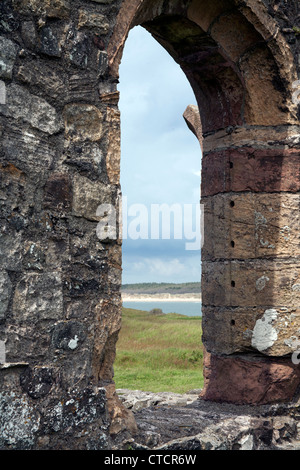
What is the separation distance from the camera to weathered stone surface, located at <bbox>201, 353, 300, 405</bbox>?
134 inches

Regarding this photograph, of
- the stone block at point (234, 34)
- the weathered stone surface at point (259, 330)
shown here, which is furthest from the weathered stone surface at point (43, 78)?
the weathered stone surface at point (259, 330)

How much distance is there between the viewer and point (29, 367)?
218 cm

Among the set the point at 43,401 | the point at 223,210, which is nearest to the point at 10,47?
the point at 43,401

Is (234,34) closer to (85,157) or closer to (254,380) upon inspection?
(85,157)

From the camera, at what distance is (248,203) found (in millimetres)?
3518

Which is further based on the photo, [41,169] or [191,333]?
[191,333]

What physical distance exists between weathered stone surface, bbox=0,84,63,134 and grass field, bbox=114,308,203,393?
13.3ft

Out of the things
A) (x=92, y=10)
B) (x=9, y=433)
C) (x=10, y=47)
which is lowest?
(x=9, y=433)

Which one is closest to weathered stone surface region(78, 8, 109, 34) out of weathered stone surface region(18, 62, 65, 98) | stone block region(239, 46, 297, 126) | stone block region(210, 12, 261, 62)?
weathered stone surface region(18, 62, 65, 98)

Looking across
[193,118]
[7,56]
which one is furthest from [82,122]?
[193,118]

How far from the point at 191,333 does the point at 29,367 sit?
7.53m

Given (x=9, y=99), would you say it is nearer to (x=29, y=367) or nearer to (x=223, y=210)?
(x=29, y=367)

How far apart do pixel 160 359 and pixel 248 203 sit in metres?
4.66

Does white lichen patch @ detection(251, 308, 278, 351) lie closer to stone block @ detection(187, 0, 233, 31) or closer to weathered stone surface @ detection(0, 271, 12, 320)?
weathered stone surface @ detection(0, 271, 12, 320)
